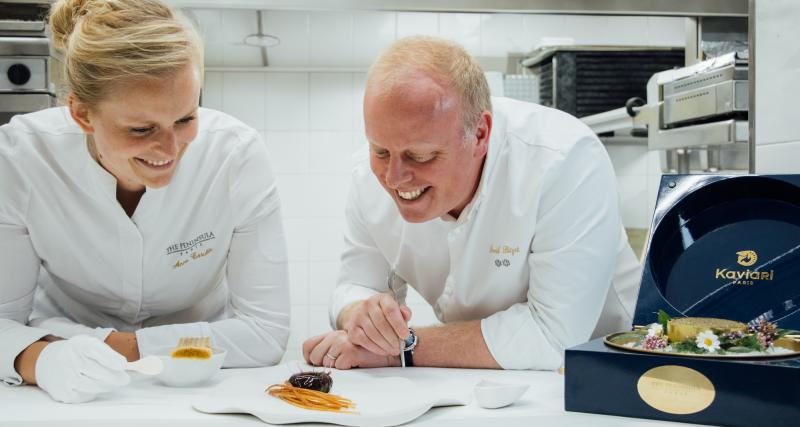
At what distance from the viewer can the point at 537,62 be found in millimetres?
3445

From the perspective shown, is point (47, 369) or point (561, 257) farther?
point (561, 257)

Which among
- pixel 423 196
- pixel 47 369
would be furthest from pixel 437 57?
pixel 47 369

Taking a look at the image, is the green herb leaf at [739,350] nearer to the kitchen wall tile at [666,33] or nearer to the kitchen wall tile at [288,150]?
the kitchen wall tile at [666,33]

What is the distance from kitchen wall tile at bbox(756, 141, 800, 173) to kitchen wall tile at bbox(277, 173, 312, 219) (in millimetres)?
2536

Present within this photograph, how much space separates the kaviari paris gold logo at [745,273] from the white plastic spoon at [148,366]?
88cm

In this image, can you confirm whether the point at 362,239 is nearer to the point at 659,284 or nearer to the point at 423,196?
the point at 423,196

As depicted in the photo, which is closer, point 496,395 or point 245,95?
point 496,395

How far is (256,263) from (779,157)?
1074mm

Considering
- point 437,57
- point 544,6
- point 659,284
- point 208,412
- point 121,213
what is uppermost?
point 544,6

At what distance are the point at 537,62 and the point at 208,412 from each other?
9.10 ft

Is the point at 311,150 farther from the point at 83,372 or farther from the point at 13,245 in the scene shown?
the point at 83,372

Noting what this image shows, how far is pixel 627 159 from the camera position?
376 cm

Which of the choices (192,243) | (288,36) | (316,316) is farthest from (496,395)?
(316,316)

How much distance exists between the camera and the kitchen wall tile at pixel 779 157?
138 centimetres
